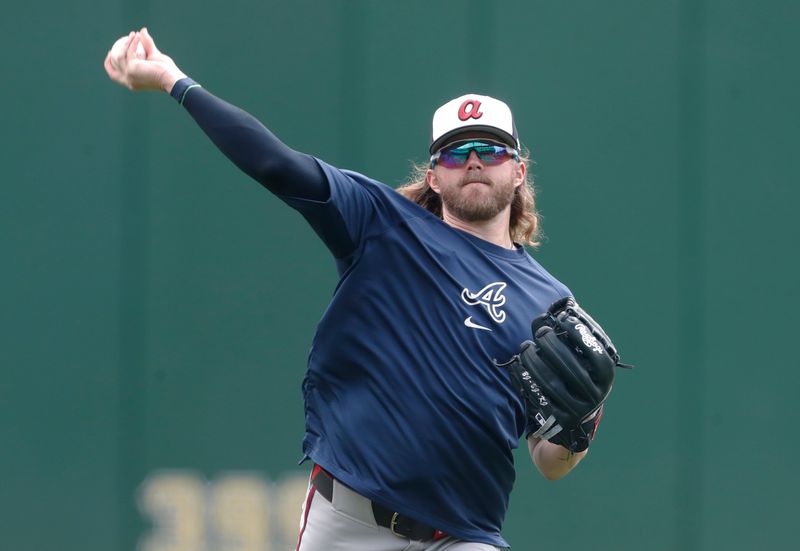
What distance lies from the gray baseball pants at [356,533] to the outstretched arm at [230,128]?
2.71 ft

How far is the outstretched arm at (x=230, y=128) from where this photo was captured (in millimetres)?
3033

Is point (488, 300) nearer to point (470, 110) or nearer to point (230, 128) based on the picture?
point (470, 110)

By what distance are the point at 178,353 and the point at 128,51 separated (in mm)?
2557

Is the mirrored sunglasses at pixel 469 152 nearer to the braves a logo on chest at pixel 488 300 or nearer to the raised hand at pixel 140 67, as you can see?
the braves a logo on chest at pixel 488 300

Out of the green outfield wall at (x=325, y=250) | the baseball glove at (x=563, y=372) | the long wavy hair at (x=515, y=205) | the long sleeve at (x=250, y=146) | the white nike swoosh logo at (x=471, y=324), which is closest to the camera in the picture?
the long sleeve at (x=250, y=146)

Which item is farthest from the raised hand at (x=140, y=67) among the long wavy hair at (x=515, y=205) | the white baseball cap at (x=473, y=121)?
the long wavy hair at (x=515, y=205)

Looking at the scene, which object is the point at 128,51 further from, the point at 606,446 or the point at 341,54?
the point at 606,446

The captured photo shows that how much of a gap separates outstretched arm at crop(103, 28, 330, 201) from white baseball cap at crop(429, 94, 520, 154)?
53 centimetres

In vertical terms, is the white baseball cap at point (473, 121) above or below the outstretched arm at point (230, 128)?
above

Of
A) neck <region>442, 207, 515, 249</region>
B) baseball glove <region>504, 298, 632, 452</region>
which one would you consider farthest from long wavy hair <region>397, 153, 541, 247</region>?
baseball glove <region>504, 298, 632, 452</region>

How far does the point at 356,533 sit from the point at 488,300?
735mm

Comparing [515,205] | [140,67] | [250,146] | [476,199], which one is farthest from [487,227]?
[140,67]

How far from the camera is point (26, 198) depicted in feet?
18.1

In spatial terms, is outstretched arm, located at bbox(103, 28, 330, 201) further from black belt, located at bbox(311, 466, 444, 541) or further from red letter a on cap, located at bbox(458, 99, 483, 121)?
black belt, located at bbox(311, 466, 444, 541)
